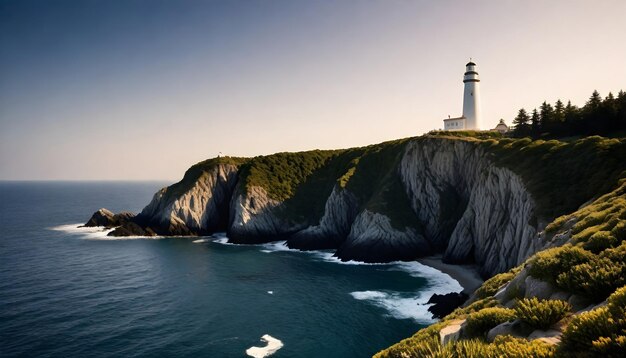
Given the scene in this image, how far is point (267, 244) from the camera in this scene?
269ft

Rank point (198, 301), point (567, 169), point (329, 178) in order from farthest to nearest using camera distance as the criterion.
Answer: point (329, 178), point (198, 301), point (567, 169)

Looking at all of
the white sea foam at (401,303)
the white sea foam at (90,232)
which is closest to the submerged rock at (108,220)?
the white sea foam at (90,232)

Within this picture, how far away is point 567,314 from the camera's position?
8.91 meters

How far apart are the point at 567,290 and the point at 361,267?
51695mm

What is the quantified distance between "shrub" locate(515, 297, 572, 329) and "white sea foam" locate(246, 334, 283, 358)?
89.7 ft

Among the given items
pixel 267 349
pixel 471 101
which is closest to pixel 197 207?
pixel 267 349

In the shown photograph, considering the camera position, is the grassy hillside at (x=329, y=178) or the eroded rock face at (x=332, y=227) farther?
the eroded rock face at (x=332, y=227)

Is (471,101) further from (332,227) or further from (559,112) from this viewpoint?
(332,227)

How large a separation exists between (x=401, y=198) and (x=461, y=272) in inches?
913

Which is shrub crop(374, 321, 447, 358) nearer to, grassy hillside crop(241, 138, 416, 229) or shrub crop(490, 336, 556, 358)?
shrub crop(490, 336, 556, 358)

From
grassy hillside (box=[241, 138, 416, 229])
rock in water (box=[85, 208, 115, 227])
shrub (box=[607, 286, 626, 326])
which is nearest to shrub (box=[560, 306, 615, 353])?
shrub (box=[607, 286, 626, 326])

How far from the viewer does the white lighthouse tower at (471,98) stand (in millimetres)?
90625

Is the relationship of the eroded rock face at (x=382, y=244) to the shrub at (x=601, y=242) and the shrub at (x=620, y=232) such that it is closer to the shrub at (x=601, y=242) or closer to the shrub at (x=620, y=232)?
the shrub at (x=601, y=242)

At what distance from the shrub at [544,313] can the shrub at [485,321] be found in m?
0.87
